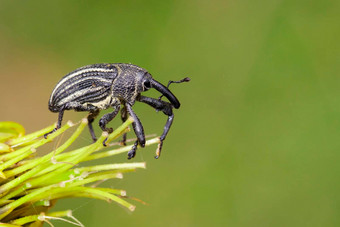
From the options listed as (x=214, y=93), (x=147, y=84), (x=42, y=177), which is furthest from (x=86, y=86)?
(x=214, y=93)

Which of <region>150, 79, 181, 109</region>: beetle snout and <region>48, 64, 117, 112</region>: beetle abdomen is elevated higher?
<region>150, 79, 181, 109</region>: beetle snout

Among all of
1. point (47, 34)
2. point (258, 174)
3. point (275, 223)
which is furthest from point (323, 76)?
point (47, 34)

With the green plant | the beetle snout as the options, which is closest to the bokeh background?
the green plant

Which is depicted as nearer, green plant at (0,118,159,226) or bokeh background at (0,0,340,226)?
green plant at (0,118,159,226)

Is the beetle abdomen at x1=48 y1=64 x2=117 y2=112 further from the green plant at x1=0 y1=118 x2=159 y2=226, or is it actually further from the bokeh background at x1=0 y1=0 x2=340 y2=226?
the bokeh background at x1=0 y1=0 x2=340 y2=226

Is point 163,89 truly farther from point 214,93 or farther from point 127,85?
point 214,93

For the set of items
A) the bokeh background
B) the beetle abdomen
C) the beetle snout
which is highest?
the beetle snout

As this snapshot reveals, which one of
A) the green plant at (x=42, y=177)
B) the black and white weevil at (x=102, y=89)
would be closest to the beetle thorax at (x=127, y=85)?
the black and white weevil at (x=102, y=89)
